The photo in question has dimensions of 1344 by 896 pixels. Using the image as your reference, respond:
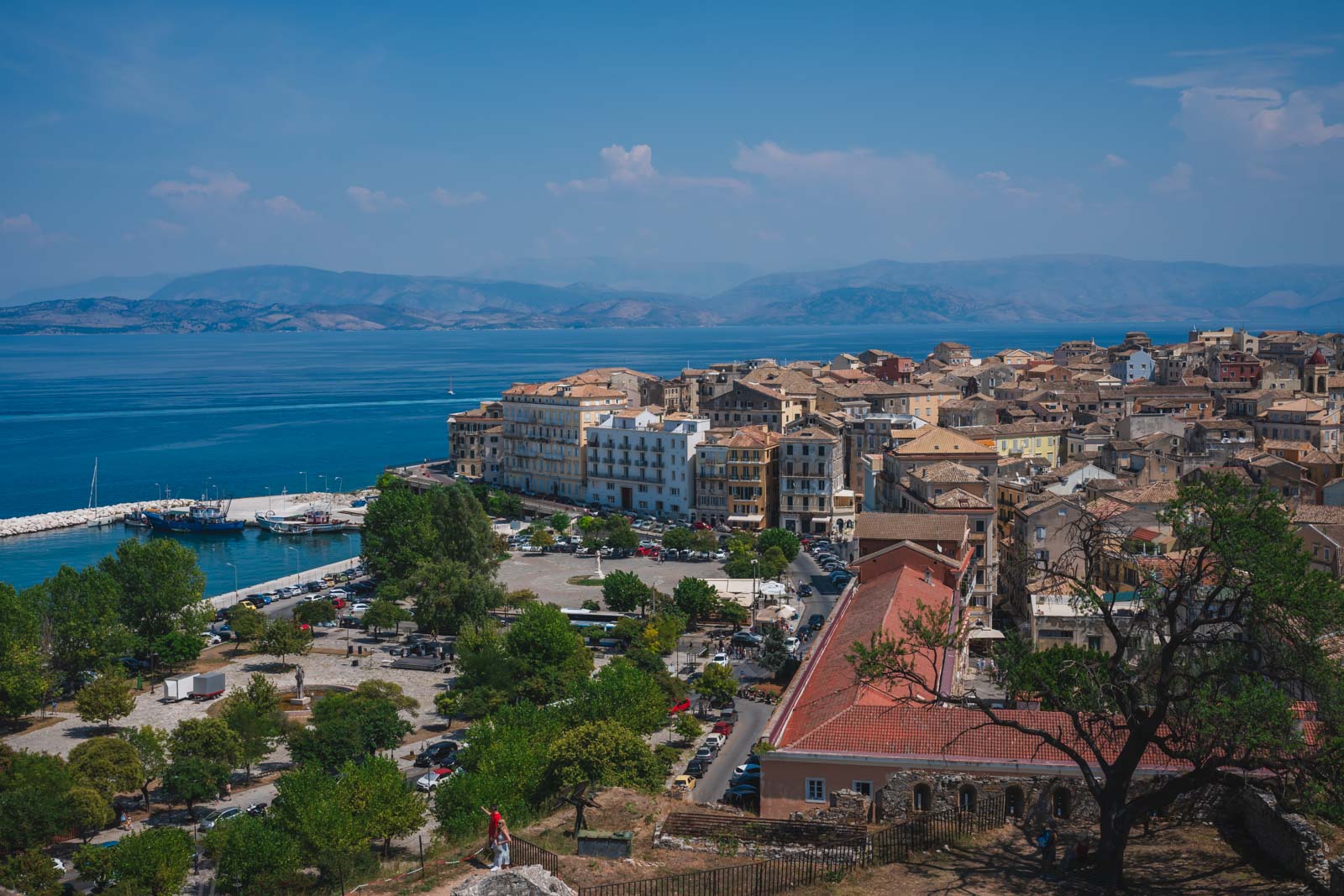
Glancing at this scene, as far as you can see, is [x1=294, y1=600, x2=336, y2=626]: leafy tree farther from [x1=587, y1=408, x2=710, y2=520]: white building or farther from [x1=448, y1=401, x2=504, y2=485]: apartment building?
[x1=448, y1=401, x2=504, y2=485]: apartment building

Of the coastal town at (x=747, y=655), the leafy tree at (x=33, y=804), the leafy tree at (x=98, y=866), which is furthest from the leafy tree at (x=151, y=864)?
the leafy tree at (x=33, y=804)

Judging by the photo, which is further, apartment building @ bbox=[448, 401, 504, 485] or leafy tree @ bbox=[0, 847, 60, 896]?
apartment building @ bbox=[448, 401, 504, 485]

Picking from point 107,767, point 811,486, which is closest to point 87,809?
point 107,767

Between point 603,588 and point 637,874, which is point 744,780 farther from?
point 603,588

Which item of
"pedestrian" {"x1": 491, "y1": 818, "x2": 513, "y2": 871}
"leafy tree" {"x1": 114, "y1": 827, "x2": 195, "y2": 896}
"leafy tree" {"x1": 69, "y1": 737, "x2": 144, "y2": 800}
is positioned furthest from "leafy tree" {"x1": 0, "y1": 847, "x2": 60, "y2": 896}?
"pedestrian" {"x1": 491, "y1": 818, "x2": 513, "y2": 871}

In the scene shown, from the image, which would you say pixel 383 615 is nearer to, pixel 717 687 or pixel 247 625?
pixel 247 625

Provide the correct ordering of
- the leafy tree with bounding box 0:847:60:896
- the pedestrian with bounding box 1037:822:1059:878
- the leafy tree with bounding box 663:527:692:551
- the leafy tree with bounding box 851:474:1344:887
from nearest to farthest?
the leafy tree with bounding box 851:474:1344:887, the pedestrian with bounding box 1037:822:1059:878, the leafy tree with bounding box 0:847:60:896, the leafy tree with bounding box 663:527:692:551
